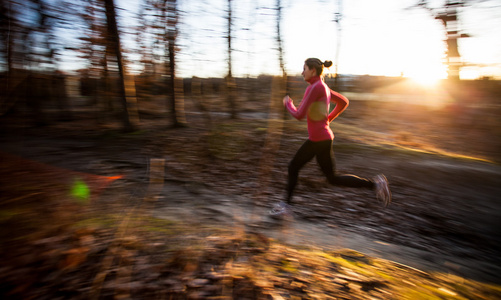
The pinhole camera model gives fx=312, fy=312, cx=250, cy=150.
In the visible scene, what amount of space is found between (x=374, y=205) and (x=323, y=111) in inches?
98.6

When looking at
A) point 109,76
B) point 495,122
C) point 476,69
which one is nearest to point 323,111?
point 109,76

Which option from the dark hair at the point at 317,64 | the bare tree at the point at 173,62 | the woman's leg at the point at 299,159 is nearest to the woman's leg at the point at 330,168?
the woman's leg at the point at 299,159

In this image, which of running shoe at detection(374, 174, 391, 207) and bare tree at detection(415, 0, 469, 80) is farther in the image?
bare tree at detection(415, 0, 469, 80)

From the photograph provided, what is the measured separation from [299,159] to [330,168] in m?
0.46

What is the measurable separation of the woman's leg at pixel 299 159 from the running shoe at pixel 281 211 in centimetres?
10

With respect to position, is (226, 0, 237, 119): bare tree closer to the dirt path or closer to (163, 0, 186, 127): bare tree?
(163, 0, 186, 127): bare tree

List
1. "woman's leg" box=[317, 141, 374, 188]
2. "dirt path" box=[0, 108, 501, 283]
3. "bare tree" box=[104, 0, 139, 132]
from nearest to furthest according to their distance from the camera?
"dirt path" box=[0, 108, 501, 283], "woman's leg" box=[317, 141, 374, 188], "bare tree" box=[104, 0, 139, 132]

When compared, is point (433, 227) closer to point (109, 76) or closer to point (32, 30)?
point (32, 30)

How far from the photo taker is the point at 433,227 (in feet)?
16.5

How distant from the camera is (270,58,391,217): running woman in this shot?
13.4ft

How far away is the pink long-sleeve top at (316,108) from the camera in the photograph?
4.05m

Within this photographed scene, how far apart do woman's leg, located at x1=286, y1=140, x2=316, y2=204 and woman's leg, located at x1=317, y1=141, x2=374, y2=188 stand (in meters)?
0.11

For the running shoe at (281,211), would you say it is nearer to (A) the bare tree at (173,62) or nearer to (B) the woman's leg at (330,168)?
(B) the woman's leg at (330,168)

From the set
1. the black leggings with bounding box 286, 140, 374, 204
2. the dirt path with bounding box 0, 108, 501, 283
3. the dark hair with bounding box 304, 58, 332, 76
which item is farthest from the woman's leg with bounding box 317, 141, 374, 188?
the dark hair with bounding box 304, 58, 332, 76
